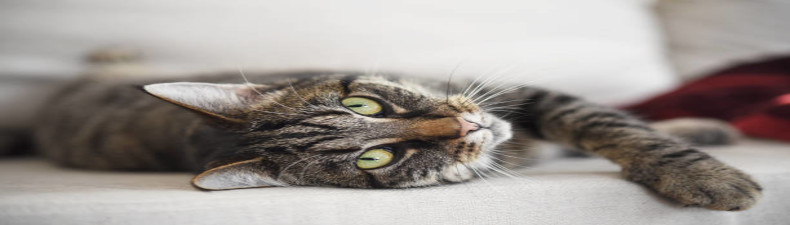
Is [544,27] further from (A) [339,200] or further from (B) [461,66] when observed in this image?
(A) [339,200]

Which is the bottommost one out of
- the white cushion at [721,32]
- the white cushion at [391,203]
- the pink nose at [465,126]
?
the white cushion at [391,203]

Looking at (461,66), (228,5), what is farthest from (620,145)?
(228,5)

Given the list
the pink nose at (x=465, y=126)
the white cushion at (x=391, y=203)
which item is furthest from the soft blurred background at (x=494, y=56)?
the pink nose at (x=465, y=126)

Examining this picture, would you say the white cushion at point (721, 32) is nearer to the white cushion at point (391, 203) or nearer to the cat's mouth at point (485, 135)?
the white cushion at point (391, 203)

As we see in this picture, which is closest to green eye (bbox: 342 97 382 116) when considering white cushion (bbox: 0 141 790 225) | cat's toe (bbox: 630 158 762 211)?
white cushion (bbox: 0 141 790 225)

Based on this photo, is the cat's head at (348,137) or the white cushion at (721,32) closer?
the cat's head at (348,137)

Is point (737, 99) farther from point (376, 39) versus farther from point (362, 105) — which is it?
point (362, 105)

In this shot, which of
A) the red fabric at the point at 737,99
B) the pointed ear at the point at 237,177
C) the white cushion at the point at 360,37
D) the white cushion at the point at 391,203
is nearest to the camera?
the white cushion at the point at 391,203
